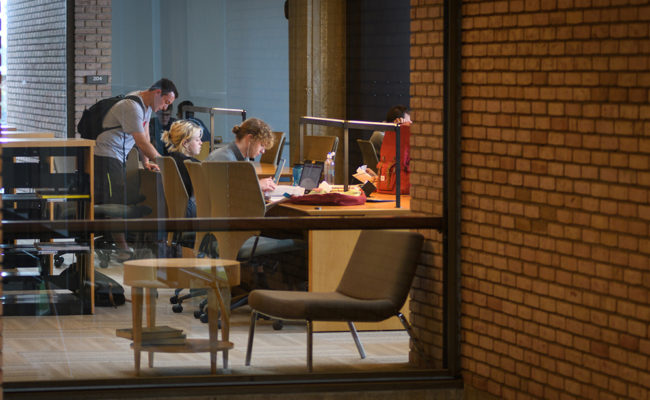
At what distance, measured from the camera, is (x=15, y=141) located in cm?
430

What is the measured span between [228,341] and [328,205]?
0.88 m

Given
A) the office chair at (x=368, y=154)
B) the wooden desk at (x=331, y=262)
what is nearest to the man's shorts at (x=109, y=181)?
the wooden desk at (x=331, y=262)

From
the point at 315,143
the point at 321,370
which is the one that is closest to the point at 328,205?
the point at 315,143

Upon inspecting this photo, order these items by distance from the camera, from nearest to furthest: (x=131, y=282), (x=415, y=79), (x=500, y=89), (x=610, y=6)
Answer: (x=610, y=6), (x=500, y=89), (x=131, y=282), (x=415, y=79)

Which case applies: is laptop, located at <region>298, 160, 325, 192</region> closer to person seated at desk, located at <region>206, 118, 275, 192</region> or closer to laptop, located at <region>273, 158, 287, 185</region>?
laptop, located at <region>273, 158, 287, 185</region>

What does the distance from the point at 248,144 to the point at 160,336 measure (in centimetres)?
101

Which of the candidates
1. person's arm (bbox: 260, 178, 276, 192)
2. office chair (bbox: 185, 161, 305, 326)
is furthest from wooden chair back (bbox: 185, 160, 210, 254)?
person's arm (bbox: 260, 178, 276, 192)

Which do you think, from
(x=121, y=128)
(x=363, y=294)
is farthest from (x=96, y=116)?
(x=363, y=294)

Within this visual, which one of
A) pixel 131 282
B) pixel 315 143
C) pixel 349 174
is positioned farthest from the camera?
pixel 349 174

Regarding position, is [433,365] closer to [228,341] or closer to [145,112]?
[228,341]

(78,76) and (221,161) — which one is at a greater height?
(78,76)

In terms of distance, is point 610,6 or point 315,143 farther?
point 315,143

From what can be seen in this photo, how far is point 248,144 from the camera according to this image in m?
4.03

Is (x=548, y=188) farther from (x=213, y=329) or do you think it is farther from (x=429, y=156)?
(x=213, y=329)
